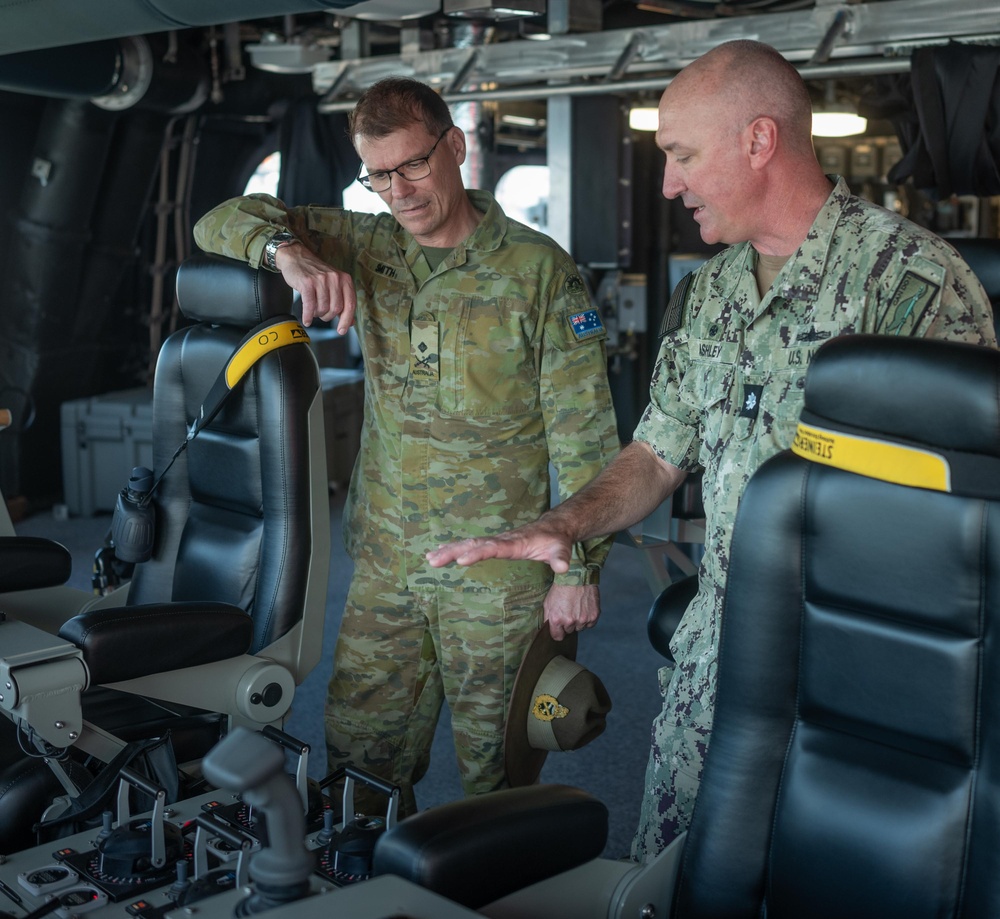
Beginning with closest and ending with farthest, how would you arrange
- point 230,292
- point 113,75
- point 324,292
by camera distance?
point 324,292
point 230,292
point 113,75

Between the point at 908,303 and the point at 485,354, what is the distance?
0.83 meters

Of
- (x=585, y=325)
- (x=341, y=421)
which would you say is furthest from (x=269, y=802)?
(x=341, y=421)

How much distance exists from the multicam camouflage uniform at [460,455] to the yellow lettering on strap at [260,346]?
0.43ft

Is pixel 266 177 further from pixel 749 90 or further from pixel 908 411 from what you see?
pixel 908 411

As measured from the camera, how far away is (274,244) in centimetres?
208

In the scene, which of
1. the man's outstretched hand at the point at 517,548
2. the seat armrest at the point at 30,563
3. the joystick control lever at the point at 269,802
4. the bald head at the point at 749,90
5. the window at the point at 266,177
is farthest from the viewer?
the window at the point at 266,177

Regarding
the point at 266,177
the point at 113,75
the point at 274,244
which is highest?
the point at 266,177

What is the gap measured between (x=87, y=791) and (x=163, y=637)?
10.2 inches

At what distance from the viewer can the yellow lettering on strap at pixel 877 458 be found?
115 centimetres

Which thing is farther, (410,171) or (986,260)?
(986,260)

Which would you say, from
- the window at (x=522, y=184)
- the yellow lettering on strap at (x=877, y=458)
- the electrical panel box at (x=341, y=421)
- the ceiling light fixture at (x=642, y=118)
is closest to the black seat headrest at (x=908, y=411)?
the yellow lettering on strap at (x=877, y=458)

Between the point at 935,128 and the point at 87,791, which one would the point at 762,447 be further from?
the point at 935,128

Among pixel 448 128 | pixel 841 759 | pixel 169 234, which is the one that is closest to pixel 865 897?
pixel 841 759

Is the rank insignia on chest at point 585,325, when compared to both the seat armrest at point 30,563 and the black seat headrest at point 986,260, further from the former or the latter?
the black seat headrest at point 986,260
